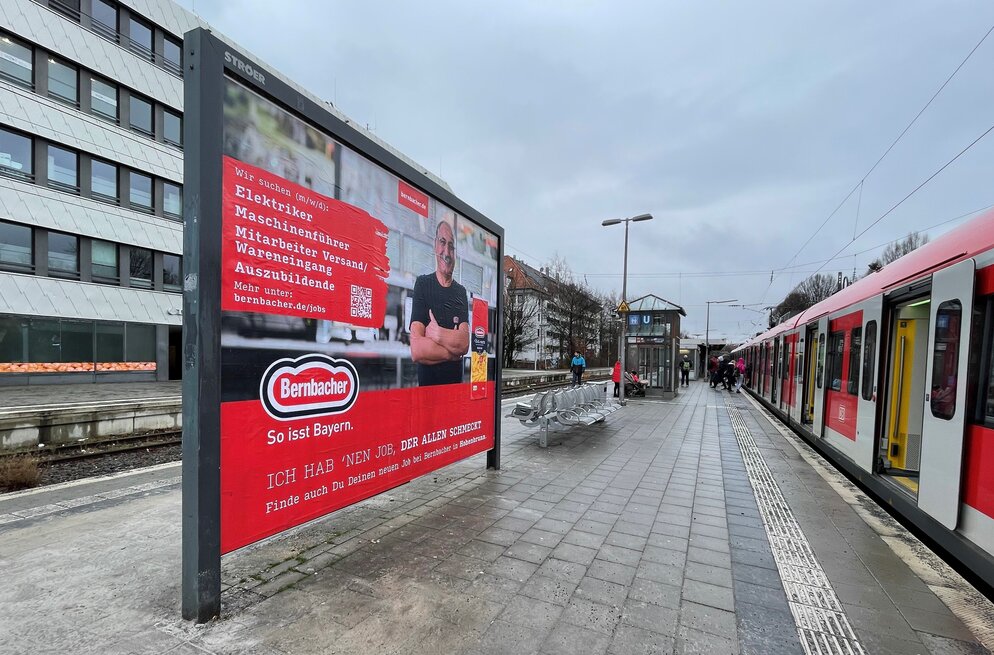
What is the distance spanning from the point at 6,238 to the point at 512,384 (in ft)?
71.1

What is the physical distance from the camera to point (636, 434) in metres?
10.1

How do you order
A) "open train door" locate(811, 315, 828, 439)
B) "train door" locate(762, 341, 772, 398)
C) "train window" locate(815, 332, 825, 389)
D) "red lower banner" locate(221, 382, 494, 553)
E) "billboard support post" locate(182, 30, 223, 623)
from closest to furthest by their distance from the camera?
"billboard support post" locate(182, 30, 223, 623) < "red lower banner" locate(221, 382, 494, 553) < "open train door" locate(811, 315, 828, 439) < "train window" locate(815, 332, 825, 389) < "train door" locate(762, 341, 772, 398)

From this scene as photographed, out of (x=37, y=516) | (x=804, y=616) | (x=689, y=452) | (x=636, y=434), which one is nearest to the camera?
(x=804, y=616)

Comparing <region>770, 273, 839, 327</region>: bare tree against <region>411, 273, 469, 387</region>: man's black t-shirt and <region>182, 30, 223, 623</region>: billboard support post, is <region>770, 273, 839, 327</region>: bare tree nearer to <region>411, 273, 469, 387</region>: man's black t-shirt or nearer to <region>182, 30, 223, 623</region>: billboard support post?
<region>411, 273, 469, 387</region>: man's black t-shirt

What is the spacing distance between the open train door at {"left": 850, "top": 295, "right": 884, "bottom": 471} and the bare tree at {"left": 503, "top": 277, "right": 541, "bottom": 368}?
103 feet

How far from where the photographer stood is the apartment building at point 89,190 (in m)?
18.9

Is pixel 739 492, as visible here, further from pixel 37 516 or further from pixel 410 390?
pixel 37 516

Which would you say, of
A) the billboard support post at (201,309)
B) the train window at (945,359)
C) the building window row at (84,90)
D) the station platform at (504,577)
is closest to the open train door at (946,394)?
the train window at (945,359)

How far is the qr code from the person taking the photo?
3729 mm

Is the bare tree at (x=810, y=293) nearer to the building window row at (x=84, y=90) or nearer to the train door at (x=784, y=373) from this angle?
the train door at (x=784, y=373)

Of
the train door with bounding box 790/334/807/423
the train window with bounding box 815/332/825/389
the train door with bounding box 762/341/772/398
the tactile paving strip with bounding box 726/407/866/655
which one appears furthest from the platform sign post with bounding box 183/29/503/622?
the train door with bounding box 762/341/772/398

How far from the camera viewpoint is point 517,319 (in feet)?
130

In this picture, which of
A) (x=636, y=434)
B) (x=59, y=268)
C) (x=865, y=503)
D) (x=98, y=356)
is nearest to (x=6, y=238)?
(x=59, y=268)

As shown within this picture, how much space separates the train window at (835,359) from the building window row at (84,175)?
22672mm
